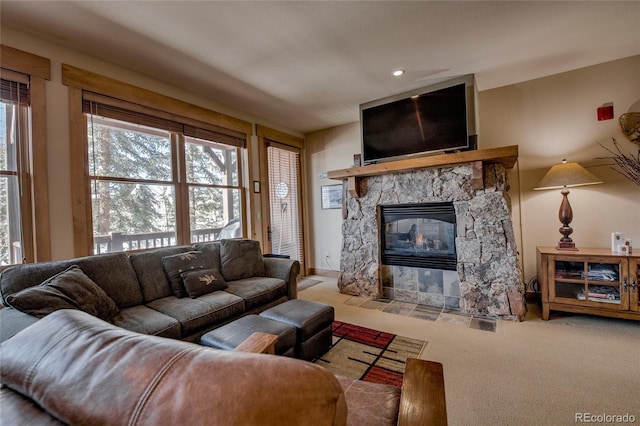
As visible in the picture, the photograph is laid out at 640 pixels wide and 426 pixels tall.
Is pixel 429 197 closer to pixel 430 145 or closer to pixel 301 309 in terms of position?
pixel 430 145

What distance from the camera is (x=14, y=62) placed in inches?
80.4

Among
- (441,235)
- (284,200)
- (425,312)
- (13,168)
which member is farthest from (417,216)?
(13,168)

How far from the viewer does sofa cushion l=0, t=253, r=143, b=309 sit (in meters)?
1.78

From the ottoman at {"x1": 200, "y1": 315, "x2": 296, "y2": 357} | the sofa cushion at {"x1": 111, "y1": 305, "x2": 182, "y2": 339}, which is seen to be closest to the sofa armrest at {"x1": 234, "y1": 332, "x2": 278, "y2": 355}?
the ottoman at {"x1": 200, "y1": 315, "x2": 296, "y2": 357}

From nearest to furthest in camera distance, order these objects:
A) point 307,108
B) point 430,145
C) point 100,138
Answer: point 100,138, point 430,145, point 307,108

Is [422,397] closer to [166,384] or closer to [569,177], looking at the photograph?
[166,384]

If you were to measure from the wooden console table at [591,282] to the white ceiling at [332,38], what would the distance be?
1993 mm

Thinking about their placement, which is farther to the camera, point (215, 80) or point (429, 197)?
point (429, 197)

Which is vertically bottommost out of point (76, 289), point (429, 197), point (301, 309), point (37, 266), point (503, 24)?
point (301, 309)

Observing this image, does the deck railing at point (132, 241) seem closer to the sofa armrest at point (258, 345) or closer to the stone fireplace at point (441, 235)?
the sofa armrest at point (258, 345)

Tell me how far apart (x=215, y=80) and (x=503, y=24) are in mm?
2773

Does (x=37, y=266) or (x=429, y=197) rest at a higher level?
(x=429, y=197)

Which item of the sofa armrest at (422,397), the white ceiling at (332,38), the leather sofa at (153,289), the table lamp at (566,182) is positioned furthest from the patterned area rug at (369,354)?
the white ceiling at (332,38)

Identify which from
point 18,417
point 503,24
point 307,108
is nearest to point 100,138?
point 307,108
